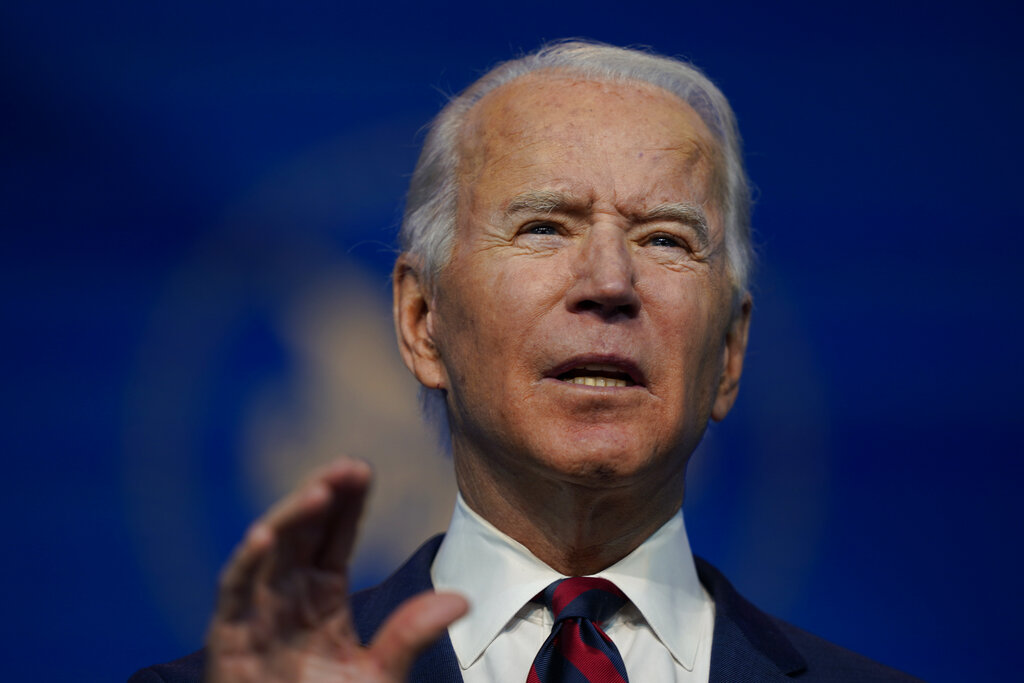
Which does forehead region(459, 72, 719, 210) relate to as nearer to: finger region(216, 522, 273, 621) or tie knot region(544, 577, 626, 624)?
tie knot region(544, 577, 626, 624)

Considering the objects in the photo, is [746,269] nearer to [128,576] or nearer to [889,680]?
[889,680]

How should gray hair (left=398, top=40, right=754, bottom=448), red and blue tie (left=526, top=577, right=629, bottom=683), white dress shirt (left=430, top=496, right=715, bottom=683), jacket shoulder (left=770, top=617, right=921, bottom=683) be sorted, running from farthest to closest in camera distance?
gray hair (left=398, top=40, right=754, bottom=448) < jacket shoulder (left=770, top=617, right=921, bottom=683) < white dress shirt (left=430, top=496, right=715, bottom=683) < red and blue tie (left=526, top=577, right=629, bottom=683)

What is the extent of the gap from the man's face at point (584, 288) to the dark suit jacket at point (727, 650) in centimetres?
28

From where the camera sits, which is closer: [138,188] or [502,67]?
[502,67]

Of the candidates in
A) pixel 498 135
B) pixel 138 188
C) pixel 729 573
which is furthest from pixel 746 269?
pixel 138 188

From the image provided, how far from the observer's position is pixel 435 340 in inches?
86.8

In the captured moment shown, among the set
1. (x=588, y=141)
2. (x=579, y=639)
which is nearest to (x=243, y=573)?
(x=579, y=639)

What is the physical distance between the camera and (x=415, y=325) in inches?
89.6

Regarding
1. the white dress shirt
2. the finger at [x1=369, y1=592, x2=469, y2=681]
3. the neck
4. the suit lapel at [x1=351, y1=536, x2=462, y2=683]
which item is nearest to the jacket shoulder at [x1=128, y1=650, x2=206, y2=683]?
the suit lapel at [x1=351, y1=536, x2=462, y2=683]

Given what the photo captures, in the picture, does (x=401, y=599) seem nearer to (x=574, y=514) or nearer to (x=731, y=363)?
(x=574, y=514)

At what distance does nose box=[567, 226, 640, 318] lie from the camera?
188 cm

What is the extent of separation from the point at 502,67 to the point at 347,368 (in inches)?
38.8

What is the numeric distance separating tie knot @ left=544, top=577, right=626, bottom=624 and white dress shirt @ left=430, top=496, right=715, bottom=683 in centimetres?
2

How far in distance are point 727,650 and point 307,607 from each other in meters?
1.00
